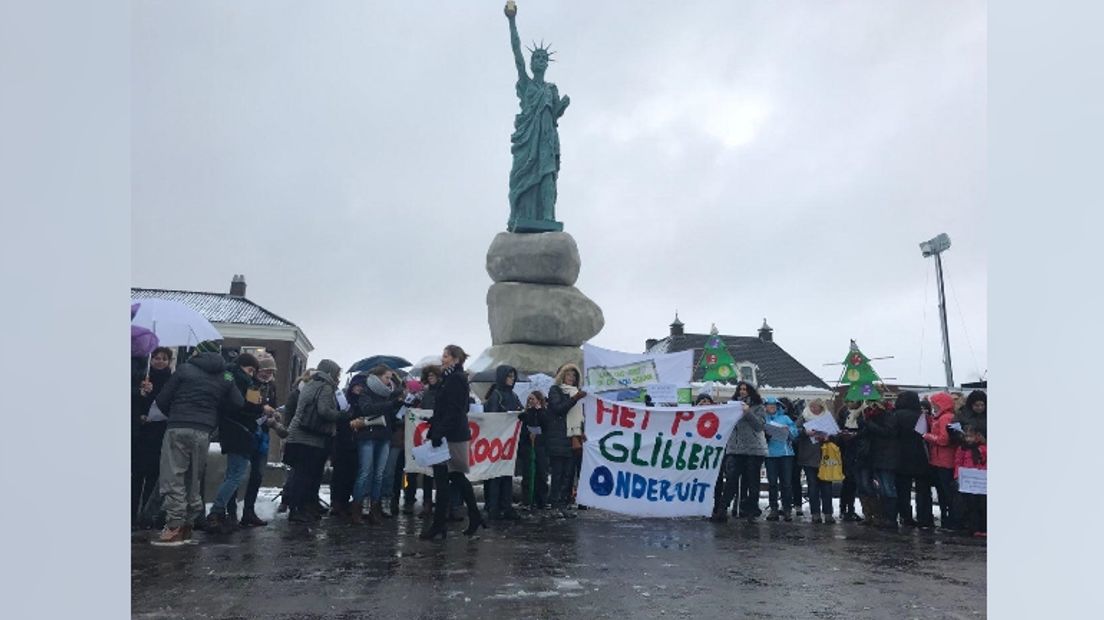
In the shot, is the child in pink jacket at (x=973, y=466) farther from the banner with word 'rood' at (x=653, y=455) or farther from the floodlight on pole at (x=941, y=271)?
the floodlight on pole at (x=941, y=271)

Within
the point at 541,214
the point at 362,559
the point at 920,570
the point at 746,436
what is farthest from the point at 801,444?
the point at 541,214

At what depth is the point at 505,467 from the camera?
37.0 feet

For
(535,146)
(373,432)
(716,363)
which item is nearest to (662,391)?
(373,432)

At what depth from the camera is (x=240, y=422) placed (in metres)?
9.34

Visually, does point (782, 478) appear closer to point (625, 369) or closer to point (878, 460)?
point (878, 460)

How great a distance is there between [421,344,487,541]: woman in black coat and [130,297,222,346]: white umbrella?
10.00ft

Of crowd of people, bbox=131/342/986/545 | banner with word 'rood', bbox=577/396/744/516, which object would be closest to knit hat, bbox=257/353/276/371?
crowd of people, bbox=131/342/986/545

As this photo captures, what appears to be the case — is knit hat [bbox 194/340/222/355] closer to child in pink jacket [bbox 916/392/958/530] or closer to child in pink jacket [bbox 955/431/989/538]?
child in pink jacket [bbox 916/392/958/530]

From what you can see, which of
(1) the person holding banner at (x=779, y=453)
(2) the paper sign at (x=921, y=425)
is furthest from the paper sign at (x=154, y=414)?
(2) the paper sign at (x=921, y=425)

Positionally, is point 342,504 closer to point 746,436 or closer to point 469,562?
point 469,562

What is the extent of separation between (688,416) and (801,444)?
2161mm

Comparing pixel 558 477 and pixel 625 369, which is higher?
pixel 625 369

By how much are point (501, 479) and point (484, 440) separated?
559mm

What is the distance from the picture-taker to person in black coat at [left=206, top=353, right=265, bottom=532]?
9.26 m
